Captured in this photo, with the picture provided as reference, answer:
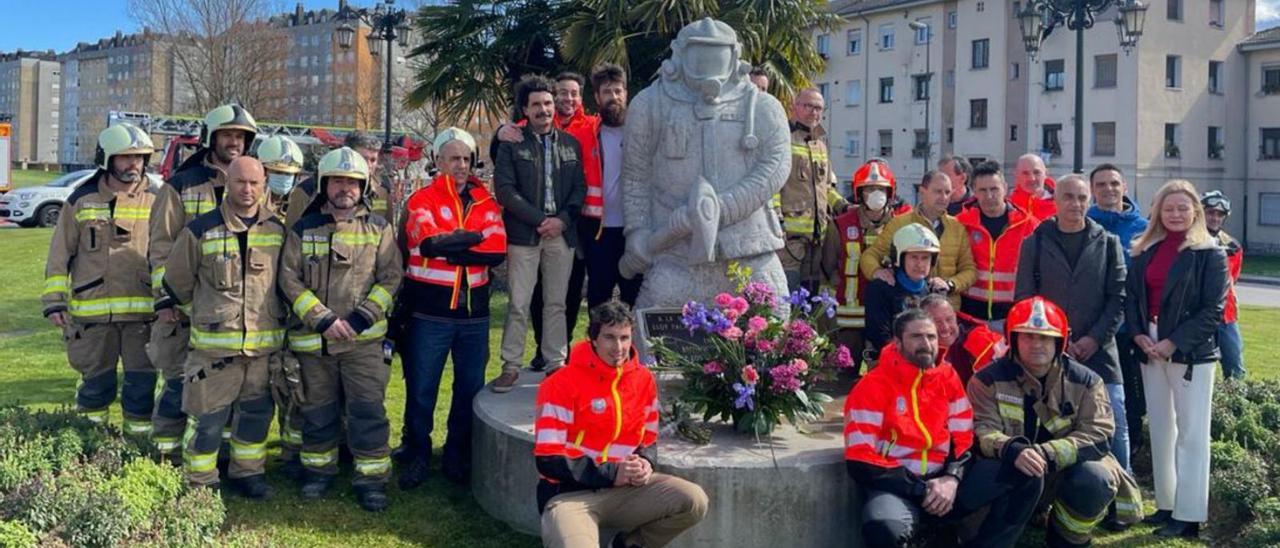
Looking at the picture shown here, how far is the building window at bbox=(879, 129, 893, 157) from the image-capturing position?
1780 inches

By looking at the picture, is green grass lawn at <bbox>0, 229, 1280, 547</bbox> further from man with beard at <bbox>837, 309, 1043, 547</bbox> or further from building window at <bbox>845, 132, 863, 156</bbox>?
building window at <bbox>845, 132, 863, 156</bbox>

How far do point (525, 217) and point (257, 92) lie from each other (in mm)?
29945

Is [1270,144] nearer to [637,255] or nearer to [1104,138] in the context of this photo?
[1104,138]

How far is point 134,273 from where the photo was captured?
6.33 m

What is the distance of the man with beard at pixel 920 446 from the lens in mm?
4871

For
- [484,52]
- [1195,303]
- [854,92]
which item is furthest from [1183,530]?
[854,92]

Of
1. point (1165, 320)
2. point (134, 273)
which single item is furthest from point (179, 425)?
point (1165, 320)

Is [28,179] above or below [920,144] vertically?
below

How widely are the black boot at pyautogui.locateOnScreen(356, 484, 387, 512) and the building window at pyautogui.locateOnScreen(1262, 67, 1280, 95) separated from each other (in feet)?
131

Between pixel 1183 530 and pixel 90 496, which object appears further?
pixel 1183 530

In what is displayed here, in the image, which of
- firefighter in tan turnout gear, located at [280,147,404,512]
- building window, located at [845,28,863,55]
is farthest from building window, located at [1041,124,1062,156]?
firefighter in tan turnout gear, located at [280,147,404,512]

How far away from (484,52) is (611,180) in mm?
7196

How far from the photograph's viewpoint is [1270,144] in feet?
124

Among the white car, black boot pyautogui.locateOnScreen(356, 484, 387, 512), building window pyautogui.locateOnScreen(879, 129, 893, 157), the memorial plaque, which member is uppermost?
building window pyautogui.locateOnScreen(879, 129, 893, 157)
